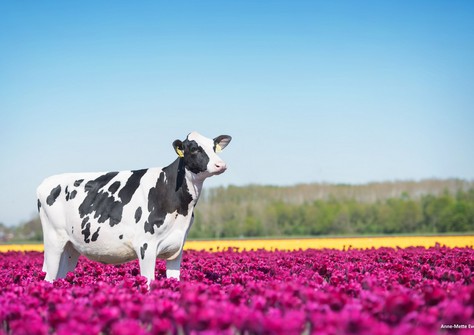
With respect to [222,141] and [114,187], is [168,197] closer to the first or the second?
[114,187]

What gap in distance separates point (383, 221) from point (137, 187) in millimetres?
50252

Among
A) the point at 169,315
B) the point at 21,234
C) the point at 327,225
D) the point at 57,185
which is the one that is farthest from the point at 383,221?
the point at 169,315

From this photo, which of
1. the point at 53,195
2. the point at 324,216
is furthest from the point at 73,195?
the point at 324,216

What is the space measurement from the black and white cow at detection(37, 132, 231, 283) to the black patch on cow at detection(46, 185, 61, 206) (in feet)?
0.05

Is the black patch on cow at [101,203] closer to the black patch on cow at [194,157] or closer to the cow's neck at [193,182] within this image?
the cow's neck at [193,182]

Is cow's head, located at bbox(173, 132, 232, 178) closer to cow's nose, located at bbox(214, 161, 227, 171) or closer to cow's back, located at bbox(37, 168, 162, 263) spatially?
cow's nose, located at bbox(214, 161, 227, 171)

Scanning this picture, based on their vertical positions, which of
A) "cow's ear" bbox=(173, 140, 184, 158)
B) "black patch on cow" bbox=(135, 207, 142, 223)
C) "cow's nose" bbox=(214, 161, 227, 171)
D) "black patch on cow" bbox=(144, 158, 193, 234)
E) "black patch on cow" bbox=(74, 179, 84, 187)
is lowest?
"black patch on cow" bbox=(135, 207, 142, 223)

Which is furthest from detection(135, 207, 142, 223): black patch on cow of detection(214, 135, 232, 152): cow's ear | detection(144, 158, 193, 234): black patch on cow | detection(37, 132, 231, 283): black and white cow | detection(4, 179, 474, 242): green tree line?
detection(4, 179, 474, 242): green tree line

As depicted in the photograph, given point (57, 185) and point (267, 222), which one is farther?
point (267, 222)

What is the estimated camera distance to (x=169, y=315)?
4.63m

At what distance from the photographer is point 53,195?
9188 mm

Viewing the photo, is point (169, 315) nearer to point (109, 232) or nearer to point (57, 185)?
point (109, 232)

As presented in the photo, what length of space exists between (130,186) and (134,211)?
0.51 meters

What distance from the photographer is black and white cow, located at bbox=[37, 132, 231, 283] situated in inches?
316
